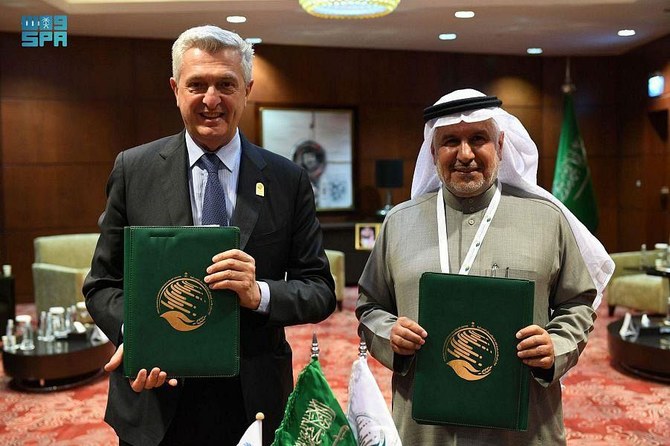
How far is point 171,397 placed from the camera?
5.68ft

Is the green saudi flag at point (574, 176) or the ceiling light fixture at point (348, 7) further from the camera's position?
the green saudi flag at point (574, 176)

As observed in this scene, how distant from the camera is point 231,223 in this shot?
1770mm

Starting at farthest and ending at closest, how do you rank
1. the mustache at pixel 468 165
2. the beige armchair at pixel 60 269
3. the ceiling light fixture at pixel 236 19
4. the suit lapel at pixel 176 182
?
1. the ceiling light fixture at pixel 236 19
2. the beige armchair at pixel 60 269
3. the mustache at pixel 468 165
4. the suit lapel at pixel 176 182

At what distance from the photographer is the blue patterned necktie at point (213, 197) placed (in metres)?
1.75

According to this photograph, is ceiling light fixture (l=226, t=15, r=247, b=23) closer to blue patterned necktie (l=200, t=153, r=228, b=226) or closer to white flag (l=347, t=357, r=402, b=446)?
blue patterned necktie (l=200, t=153, r=228, b=226)

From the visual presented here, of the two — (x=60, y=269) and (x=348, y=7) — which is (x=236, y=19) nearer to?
(x=348, y=7)

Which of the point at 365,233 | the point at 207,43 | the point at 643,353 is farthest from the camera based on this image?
the point at 365,233

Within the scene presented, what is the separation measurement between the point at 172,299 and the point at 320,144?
8401 mm

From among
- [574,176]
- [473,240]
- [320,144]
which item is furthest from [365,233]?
[473,240]

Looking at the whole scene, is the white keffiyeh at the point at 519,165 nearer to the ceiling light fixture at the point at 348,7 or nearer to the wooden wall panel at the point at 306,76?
the ceiling light fixture at the point at 348,7

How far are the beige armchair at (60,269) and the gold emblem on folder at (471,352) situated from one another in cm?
558

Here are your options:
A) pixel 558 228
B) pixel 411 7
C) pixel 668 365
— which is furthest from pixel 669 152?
pixel 558 228

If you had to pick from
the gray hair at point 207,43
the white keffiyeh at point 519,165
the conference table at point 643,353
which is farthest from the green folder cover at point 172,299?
the conference table at point 643,353

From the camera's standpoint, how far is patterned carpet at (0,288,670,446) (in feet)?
13.9
